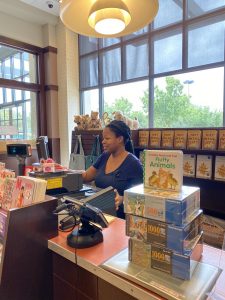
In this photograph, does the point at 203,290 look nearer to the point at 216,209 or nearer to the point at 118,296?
the point at 118,296

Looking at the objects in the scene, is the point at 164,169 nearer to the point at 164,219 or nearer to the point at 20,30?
the point at 164,219

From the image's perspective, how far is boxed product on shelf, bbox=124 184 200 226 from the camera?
2.64ft

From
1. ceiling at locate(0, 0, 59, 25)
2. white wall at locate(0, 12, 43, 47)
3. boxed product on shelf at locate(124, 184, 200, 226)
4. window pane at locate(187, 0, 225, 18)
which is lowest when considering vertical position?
boxed product on shelf at locate(124, 184, 200, 226)

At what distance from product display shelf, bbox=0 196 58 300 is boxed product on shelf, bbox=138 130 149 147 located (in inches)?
85.9

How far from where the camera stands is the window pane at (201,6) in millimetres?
3177

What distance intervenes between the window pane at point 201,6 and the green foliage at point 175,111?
2.95 ft

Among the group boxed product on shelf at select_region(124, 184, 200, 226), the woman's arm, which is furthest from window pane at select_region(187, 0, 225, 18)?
boxed product on shelf at select_region(124, 184, 200, 226)

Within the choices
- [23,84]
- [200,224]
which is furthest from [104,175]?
[23,84]

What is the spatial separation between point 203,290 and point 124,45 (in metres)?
4.02

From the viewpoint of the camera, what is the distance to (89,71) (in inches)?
185

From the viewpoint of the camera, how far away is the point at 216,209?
2994 millimetres

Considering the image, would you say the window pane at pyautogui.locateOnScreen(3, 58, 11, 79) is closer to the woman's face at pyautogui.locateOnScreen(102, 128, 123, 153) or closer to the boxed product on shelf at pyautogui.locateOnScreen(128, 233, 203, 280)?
the woman's face at pyautogui.locateOnScreen(102, 128, 123, 153)

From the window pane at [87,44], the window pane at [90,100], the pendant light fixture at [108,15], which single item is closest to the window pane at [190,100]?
the window pane at [90,100]

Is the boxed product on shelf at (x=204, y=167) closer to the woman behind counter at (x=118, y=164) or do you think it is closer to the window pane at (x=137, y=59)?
the woman behind counter at (x=118, y=164)
